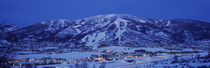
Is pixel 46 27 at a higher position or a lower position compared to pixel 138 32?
higher

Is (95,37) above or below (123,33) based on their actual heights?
below

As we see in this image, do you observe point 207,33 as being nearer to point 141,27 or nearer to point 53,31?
point 141,27

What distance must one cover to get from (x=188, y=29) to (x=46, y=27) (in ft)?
327

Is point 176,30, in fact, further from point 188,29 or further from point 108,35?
point 108,35

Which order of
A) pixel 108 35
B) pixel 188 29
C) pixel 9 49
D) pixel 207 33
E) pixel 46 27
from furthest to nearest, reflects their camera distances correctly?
pixel 46 27
pixel 188 29
pixel 207 33
pixel 108 35
pixel 9 49

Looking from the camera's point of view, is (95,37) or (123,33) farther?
(95,37)

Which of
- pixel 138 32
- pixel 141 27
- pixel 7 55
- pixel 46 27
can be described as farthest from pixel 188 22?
pixel 7 55

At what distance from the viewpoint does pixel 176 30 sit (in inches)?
5709

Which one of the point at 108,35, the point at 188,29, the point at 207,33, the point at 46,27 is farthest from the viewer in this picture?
the point at 46,27

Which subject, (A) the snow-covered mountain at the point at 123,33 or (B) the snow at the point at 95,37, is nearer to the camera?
(B) the snow at the point at 95,37

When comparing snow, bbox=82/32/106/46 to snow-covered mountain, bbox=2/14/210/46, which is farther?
snow-covered mountain, bbox=2/14/210/46

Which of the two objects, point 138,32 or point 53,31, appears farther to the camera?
point 53,31

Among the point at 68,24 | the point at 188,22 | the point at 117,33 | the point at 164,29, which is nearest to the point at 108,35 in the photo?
the point at 117,33

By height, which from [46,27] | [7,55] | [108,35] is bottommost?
[7,55]
